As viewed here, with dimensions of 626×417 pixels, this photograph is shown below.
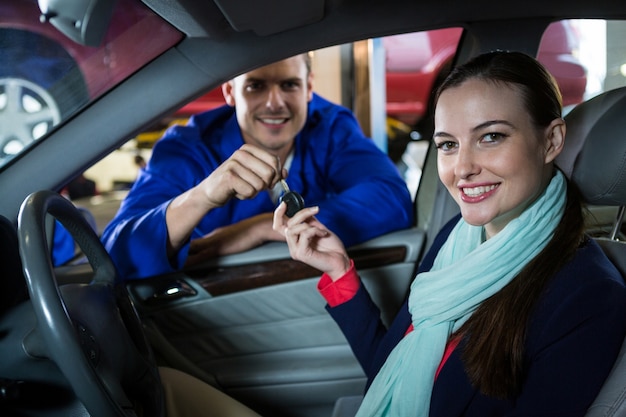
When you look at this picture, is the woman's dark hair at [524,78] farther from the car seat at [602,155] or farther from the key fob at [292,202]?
the key fob at [292,202]

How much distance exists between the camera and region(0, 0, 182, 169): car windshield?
147 cm

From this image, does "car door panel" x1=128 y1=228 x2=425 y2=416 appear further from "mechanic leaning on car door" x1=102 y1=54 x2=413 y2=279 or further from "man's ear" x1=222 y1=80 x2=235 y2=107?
"man's ear" x1=222 y1=80 x2=235 y2=107

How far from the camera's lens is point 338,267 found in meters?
1.67

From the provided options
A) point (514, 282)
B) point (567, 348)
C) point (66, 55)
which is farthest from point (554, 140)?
point (66, 55)

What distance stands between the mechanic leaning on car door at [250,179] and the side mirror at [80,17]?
45 cm

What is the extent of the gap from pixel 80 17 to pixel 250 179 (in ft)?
1.80

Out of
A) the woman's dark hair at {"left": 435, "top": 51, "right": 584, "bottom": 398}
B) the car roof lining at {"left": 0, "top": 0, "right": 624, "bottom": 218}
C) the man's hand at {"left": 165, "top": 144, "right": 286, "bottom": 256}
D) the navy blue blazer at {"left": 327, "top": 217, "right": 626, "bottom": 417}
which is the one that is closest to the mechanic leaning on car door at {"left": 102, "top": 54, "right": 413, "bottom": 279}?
the man's hand at {"left": 165, "top": 144, "right": 286, "bottom": 256}

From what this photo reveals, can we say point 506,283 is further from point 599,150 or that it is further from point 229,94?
point 229,94

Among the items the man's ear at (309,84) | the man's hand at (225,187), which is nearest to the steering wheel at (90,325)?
the man's hand at (225,187)

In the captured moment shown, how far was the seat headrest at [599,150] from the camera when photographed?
1363 millimetres

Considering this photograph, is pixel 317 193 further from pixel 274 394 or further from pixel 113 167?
pixel 113 167

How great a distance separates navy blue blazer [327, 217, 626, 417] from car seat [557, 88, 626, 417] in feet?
0.50

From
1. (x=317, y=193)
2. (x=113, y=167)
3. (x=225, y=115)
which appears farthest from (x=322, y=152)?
(x=113, y=167)

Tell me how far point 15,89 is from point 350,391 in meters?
1.20
